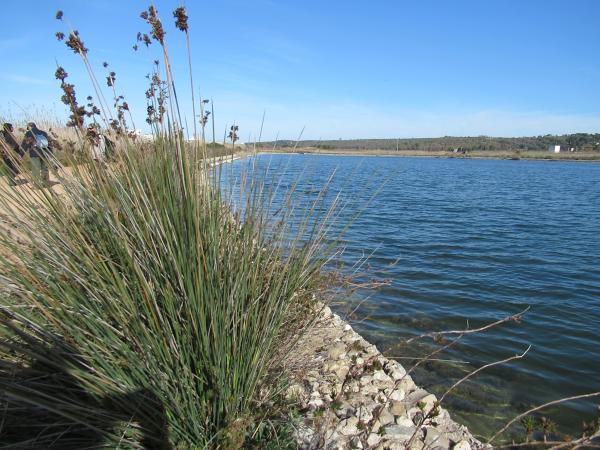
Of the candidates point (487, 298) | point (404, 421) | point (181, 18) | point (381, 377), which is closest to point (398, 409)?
point (404, 421)

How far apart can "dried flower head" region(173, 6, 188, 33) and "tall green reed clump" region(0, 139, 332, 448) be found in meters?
0.70

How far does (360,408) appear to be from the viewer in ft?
8.68

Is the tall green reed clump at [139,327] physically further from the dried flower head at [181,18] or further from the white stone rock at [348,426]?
the white stone rock at [348,426]

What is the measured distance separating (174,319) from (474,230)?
42.4 ft

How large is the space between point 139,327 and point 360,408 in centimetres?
160

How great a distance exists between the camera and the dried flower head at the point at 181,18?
1906 millimetres

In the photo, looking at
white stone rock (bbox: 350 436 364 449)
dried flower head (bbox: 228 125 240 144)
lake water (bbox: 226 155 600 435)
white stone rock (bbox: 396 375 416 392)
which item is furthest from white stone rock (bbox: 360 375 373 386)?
dried flower head (bbox: 228 125 240 144)

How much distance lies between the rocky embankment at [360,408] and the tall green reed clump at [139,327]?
1.63 ft

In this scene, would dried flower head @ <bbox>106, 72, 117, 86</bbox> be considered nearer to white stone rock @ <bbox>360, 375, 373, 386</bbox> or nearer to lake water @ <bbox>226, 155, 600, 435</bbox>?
lake water @ <bbox>226, 155, 600, 435</bbox>

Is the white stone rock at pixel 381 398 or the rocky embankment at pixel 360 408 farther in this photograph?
the white stone rock at pixel 381 398

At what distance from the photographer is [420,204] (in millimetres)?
19188

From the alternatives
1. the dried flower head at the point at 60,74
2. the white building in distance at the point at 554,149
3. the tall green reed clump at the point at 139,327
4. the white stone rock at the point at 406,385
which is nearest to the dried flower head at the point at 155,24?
the tall green reed clump at the point at 139,327

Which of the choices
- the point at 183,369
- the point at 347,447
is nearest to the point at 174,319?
the point at 183,369

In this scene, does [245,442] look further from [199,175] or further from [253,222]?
[199,175]
